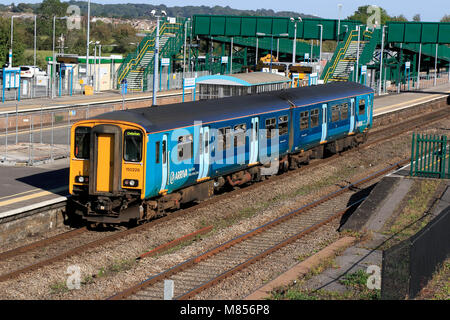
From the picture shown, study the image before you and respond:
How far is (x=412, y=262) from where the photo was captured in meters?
12.9

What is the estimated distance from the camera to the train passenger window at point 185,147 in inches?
758

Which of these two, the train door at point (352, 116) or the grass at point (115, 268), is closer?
the grass at point (115, 268)

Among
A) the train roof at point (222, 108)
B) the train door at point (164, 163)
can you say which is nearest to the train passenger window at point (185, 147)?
the train roof at point (222, 108)

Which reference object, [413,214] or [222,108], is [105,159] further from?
[413,214]

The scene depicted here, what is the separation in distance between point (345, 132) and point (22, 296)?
2032cm

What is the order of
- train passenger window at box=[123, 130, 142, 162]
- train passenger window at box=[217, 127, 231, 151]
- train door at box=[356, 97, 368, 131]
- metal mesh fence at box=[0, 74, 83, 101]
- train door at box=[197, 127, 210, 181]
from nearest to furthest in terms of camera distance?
1. train passenger window at box=[123, 130, 142, 162]
2. train door at box=[197, 127, 210, 181]
3. train passenger window at box=[217, 127, 231, 151]
4. train door at box=[356, 97, 368, 131]
5. metal mesh fence at box=[0, 74, 83, 101]

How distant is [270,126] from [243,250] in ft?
26.6

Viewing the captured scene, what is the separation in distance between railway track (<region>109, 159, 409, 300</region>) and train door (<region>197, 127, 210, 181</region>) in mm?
2529

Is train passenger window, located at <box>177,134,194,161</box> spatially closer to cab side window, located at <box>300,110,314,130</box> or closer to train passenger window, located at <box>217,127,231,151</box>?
train passenger window, located at <box>217,127,231,151</box>

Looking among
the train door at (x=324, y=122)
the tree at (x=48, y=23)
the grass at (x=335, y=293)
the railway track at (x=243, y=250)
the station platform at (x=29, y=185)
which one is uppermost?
the tree at (x=48, y=23)

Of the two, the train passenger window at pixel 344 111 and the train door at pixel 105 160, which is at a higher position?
the train passenger window at pixel 344 111

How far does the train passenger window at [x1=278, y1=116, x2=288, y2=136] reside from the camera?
2522cm

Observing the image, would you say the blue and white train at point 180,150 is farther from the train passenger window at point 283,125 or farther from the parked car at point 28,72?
the parked car at point 28,72

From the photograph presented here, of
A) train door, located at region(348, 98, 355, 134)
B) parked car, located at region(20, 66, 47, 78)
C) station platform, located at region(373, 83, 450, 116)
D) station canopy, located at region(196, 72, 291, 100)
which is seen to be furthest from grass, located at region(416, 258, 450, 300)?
parked car, located at region(20, 66, 47, 78)
